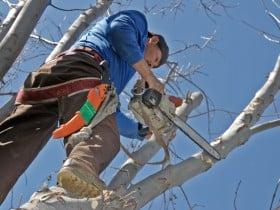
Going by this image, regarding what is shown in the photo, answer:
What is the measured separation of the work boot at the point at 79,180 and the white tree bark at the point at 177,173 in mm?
108

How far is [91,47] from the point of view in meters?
2.75

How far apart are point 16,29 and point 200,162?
107 centimetres

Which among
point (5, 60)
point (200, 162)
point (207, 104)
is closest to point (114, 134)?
point (200, 162)

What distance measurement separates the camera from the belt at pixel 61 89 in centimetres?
250

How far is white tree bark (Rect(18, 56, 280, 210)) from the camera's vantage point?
175 cm

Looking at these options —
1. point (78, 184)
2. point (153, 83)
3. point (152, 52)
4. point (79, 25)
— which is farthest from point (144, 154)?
point (79, 25)

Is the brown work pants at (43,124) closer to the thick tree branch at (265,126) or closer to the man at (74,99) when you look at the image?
the man at (74,99)

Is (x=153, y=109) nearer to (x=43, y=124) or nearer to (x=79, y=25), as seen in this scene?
(x=43, y=124)

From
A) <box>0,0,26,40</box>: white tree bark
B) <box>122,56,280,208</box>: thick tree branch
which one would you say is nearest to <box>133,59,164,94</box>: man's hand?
<box>122,56,280,208</box>: thick tree branch

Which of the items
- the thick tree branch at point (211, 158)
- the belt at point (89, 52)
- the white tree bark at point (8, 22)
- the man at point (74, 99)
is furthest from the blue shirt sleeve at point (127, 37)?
the white tree bark at point (8, 22)

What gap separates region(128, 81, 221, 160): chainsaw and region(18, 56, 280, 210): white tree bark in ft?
0.23

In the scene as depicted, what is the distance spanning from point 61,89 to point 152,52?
82 cm

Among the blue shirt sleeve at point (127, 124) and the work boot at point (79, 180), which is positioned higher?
the work boot at point (79, 180)

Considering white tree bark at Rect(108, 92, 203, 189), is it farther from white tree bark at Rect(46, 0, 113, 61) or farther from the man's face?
white tree bark at Rect(46, 0, 113, 61)
